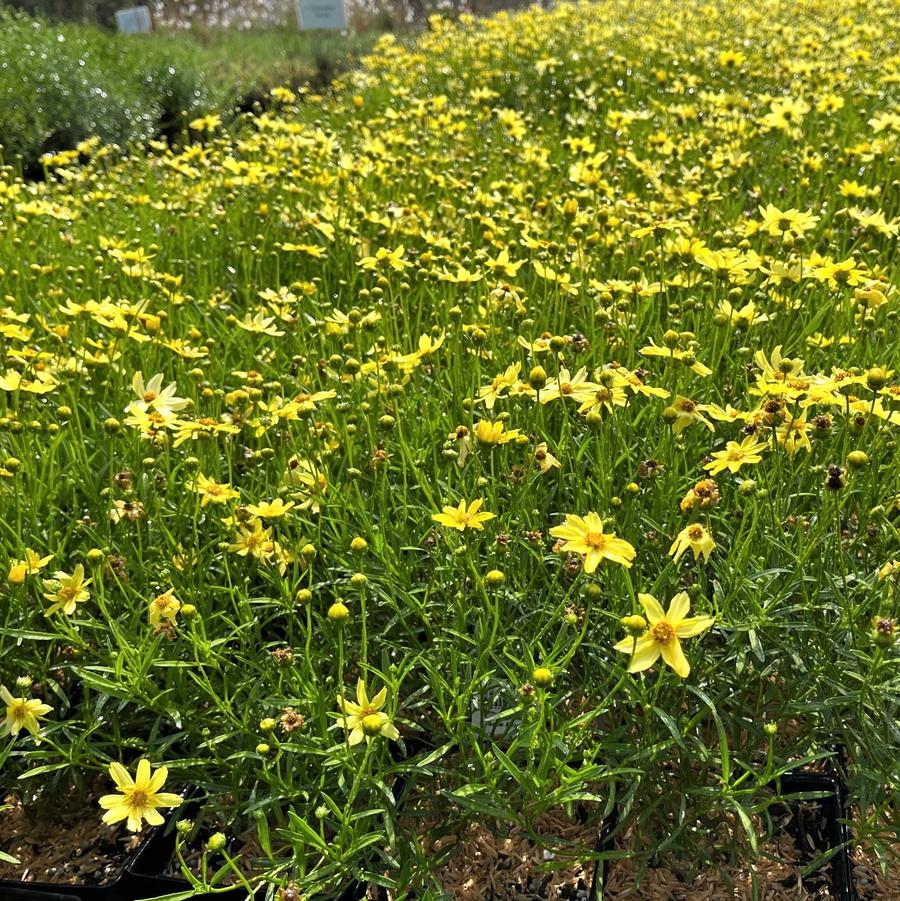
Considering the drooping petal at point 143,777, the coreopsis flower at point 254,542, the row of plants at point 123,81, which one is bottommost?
the drooping petal at point 143,777

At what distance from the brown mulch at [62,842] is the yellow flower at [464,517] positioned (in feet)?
2.96

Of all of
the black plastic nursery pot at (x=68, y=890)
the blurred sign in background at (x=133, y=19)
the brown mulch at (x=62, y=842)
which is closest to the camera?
the black plastic nursery pot at (x=68, y=890)

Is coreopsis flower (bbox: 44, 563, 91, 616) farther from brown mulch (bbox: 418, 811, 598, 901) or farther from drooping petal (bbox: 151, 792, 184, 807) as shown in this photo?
brown mulch (bbox: 418, 811, 598, 901)

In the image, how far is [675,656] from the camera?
1222 millimetres

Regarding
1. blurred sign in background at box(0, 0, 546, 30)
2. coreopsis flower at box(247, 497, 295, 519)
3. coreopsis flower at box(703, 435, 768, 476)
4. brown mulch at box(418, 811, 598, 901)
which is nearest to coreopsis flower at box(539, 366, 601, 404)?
Answer: coreopsis flower at box(703, 435, 768, 476)

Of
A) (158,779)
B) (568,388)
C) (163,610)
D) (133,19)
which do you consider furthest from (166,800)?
(133,19)

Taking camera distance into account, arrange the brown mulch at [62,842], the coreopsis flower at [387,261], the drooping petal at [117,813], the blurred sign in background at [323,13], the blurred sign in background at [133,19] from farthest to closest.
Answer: the blurred sign in background at [323,13]
the blurred sign in background at [133,19]
the coreopsis flower at [387,261]
the brown mulch at [62,842]
the drooping petal at [117,813]

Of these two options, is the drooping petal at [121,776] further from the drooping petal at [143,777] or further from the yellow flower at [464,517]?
the yellow flower at [464,517]

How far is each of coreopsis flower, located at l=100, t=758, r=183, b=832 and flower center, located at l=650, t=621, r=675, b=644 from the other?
0.75m

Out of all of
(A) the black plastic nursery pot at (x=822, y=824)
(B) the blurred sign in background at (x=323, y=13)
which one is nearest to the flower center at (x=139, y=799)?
(A) the black plastic nursery pot at (x=822, y=824)

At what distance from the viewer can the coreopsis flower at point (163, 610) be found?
1501 mm

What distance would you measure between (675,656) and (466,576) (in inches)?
19.4

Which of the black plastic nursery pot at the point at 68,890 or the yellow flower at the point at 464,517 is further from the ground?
the yellow flower at the point at 464,517

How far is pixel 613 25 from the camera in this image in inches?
324
